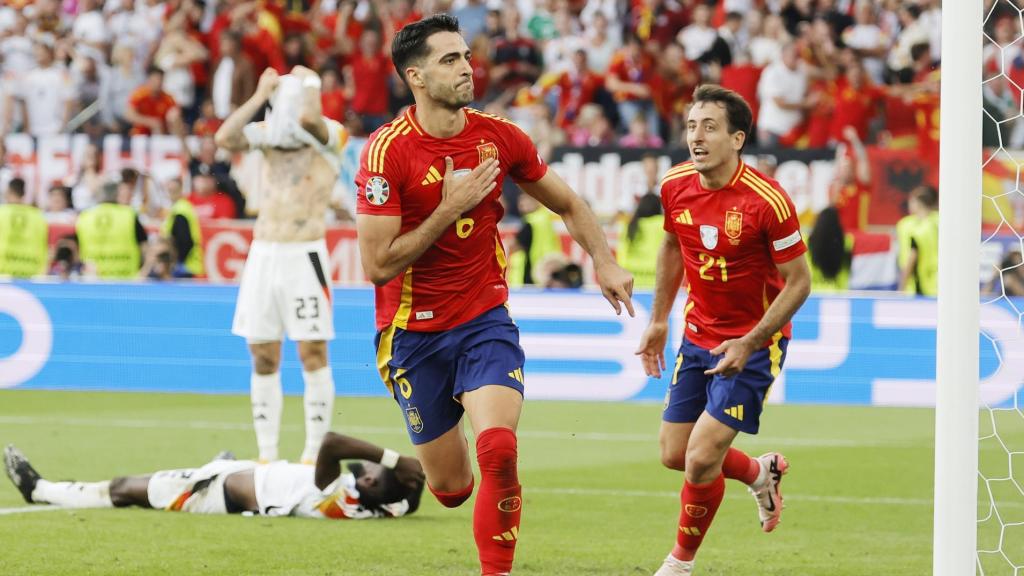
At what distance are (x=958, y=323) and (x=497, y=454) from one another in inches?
65.9

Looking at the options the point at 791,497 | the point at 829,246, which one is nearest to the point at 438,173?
the point at 791,497

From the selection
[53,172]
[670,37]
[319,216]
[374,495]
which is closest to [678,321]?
[319,216]

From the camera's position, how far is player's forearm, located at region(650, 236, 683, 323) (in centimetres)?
721

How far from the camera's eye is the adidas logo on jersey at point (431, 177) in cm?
A: 595

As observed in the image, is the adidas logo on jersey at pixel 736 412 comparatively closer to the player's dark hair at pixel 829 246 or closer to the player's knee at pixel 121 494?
the player's knee at pixel 121 494

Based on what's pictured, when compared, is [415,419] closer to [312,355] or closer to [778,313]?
[778,313]

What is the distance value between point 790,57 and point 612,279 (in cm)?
1351

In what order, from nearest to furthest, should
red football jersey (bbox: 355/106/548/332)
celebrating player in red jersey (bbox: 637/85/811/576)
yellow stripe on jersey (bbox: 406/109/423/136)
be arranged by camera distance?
red football jersey (bbox: 355/106/548/332) < yellow stripe on jersey (bbox: 406/109/423/136) < celebrating player in red jersey (bbox: 637/85/811/576)

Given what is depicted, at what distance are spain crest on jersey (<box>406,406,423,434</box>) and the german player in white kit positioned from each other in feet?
11.6

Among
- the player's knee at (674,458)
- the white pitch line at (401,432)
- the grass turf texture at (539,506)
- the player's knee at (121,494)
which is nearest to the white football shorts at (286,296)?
the grass turf texture at (539,506)

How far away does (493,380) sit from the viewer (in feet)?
19.4

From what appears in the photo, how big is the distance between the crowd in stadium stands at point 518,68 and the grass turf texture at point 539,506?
5561 mm

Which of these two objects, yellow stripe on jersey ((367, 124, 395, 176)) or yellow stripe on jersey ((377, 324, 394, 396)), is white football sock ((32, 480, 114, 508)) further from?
yellow stripe on jersey ((367, 124, 395, 176))

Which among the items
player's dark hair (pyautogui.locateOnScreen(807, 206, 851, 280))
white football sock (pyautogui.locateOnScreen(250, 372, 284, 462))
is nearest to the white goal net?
player's dark hair (pyautogui.locateOnScreen(807, 206, 851, 280))
